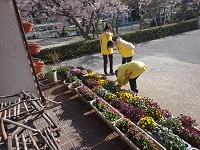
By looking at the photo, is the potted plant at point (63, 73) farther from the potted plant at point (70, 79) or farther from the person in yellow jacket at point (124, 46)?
the person in yellow jacket at point (124, 46)

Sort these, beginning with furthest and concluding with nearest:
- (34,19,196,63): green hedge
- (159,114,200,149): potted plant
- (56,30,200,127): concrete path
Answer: (34,19,196,63): green hedge → (56,30,200,127): concrete path → (159,114,200,149): potted plant

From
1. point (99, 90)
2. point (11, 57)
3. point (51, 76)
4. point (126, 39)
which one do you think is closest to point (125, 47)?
point (99, 90)

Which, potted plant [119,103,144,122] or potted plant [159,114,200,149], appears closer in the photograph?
potted plant [159,114,200,149]

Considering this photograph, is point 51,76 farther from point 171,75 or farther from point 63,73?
point 171,75

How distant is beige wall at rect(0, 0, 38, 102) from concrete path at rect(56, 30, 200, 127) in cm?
319

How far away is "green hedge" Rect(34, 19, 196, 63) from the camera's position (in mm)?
10414

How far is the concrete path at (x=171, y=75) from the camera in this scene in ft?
16.0

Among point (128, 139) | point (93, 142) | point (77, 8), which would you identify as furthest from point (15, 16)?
point (77, 8)

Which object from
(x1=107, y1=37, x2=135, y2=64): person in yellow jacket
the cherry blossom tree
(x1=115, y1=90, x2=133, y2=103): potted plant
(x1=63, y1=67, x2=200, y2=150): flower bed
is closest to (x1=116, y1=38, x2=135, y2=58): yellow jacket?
(x1=107, y1=37, x2=135, y2=64): person in yellow jacket

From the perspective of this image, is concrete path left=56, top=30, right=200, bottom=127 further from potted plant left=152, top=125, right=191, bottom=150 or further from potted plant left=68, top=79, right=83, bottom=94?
potted plant left=68, top=79, right=83, bottom=94

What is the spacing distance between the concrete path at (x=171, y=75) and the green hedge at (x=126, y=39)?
0.63 m

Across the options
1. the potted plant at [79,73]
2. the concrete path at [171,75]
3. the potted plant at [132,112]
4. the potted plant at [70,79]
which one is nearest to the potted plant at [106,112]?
the potted plant at [132,112]

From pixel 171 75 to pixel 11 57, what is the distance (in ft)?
17.5

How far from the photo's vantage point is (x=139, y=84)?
6.25 meters
